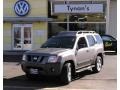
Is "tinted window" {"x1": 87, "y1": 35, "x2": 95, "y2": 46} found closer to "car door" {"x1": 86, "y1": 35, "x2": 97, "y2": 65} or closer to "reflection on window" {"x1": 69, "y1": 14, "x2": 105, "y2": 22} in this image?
"car door" {"x1": 86, "y1": 35, "x2": 97, "y2": 65}

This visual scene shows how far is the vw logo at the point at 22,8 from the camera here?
30.8m

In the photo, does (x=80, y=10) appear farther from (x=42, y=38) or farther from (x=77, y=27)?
(x=42, y=38)

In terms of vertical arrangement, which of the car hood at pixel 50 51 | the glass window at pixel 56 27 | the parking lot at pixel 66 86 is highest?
the glass window at pixel 56 27

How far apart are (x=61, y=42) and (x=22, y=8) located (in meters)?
17.7

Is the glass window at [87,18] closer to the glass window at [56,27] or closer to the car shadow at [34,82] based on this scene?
the glass window at [56,27]

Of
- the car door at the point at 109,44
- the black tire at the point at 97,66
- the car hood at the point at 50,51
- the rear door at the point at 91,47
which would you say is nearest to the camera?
the car hood at the point at 50,51

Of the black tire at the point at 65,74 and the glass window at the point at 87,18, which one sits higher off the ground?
the glass window at the point at 87,18

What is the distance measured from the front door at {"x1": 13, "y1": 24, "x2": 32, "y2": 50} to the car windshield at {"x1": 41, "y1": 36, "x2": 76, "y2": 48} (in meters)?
17.0

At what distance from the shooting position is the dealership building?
30578 mm

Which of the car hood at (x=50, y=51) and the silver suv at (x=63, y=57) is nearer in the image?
the silver suv at (x=63, y=57)

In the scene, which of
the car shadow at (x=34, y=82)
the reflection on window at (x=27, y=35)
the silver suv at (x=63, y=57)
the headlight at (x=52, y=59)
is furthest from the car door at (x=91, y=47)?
the reflection on window at (x=27, y=35)

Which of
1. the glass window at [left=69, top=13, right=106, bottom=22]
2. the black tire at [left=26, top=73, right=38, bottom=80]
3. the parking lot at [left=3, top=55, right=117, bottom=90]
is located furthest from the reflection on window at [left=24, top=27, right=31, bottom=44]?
the black tire at [left=26, top=73, right=38, bottom=80]

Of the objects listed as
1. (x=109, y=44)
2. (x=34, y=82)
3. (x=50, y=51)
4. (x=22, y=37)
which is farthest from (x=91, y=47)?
(x=22, y=37)

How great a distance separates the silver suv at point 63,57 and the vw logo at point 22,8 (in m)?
16.3
